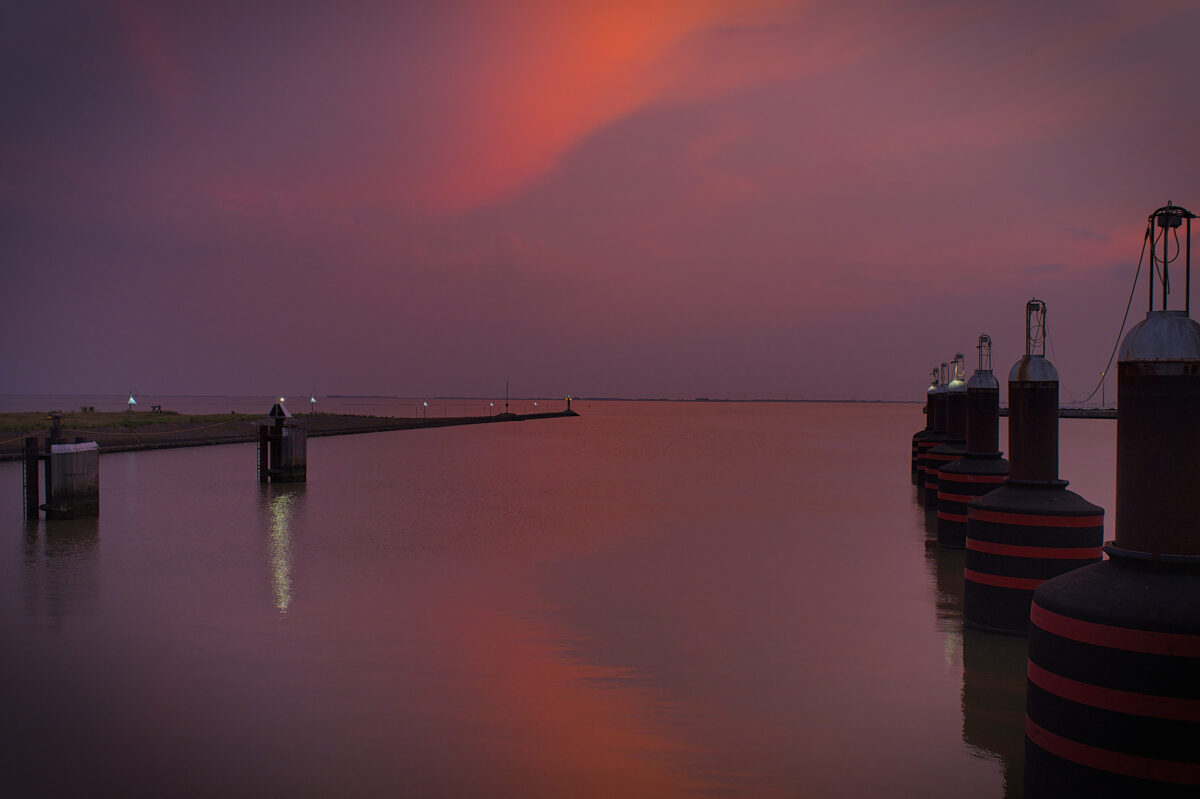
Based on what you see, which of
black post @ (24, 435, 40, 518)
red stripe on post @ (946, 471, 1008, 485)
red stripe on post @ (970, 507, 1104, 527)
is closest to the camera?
red stripe on post @ (970, 507, 1104, 527)

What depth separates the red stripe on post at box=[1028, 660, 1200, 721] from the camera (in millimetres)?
4434

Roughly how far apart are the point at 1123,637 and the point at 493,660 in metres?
5.86

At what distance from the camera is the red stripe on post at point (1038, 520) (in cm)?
825

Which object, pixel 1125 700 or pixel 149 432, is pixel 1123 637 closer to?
pixel 1125 700

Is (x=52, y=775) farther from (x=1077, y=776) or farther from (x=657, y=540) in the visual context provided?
(x=657, y=540)

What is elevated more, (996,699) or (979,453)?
(979,453)

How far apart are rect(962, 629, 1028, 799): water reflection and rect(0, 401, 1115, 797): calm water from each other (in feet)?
0.09

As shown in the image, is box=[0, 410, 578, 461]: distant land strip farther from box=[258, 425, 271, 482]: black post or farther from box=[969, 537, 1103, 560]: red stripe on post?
box=[969, 537, 1103, 560]: red stripe on post

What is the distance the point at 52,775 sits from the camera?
5.94 meters

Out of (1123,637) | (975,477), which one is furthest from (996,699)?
(975,477)

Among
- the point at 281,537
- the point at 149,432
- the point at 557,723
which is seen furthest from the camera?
the point at 149,432

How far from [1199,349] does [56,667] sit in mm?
9678

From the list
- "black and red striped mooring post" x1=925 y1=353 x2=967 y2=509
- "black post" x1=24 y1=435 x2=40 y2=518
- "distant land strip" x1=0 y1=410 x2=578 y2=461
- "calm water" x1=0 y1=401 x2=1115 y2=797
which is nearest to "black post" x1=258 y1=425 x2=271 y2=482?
"distant land strip" x1=0 y1=410 x2=578 y2=461

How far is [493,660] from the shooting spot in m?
8.84
